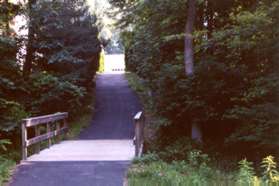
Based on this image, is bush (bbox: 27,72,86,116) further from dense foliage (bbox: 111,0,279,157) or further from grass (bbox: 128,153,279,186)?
grass (bbox: 128,153,279,186)

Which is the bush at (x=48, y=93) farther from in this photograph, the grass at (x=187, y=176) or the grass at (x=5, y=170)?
the grass at (x=5, y=170)

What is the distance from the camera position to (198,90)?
16.3 metres

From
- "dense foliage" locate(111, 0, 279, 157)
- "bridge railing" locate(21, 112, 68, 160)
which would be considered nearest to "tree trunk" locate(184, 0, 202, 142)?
"dense foliage" locate(111, 0, 279, 157)

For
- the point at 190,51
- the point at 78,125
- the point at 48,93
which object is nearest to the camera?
the point at 190,51

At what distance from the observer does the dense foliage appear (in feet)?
46.6

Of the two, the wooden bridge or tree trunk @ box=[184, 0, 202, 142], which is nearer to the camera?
the wooden bridge

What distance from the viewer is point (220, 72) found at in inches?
643

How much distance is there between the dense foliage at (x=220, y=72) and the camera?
14195 millimetres

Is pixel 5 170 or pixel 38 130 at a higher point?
pixel 38 130

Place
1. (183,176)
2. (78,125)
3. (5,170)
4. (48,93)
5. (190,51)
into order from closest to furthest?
(183,176) → (5,170) → (190,51) → (48,93) → (78,125)

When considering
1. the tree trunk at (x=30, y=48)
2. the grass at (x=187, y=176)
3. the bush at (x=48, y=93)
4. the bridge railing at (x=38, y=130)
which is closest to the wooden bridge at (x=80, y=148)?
the bridge railing at (x=38, y=130)

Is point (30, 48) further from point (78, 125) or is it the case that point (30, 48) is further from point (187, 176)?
point (187, 176)

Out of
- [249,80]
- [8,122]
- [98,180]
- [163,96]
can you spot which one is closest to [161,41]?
[163,96]

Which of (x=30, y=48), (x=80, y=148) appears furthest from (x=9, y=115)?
(x=30, y=48)
